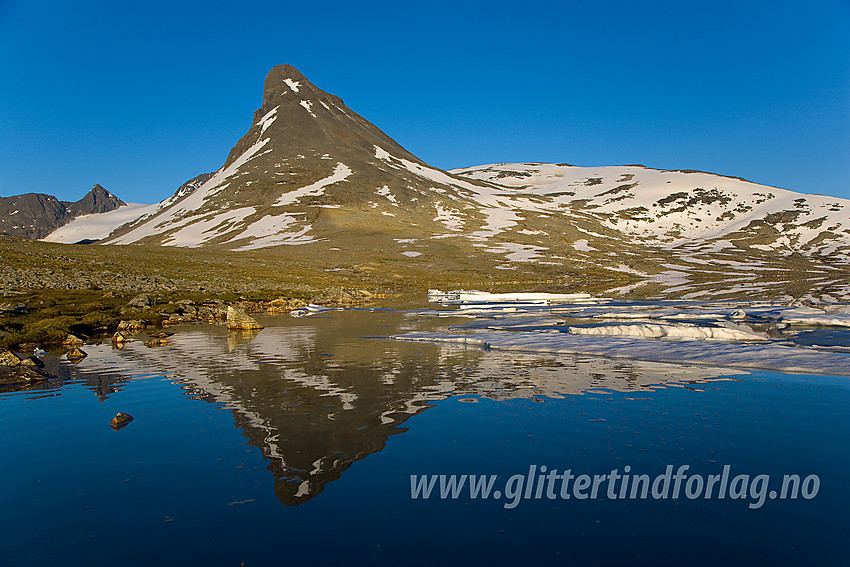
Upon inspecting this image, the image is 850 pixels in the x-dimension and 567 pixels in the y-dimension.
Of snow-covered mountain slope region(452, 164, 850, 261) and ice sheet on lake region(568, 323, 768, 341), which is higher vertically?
snow-covered mountain slope region(452, 164, 850, 261)

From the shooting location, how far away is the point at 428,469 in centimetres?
779

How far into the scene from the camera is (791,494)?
6895 mm

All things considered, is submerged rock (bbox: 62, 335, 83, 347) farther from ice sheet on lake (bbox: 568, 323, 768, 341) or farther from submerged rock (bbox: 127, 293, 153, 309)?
ice sheet on lake (bbox: 568, 323, 768, 341)

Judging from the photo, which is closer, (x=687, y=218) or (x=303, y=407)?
(x=303, y=407)

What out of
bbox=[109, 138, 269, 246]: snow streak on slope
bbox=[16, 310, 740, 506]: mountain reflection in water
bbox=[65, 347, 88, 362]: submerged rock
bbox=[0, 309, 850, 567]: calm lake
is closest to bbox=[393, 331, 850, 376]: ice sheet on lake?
bbox=[16, 310, 740, 506]: mountain reflection in water

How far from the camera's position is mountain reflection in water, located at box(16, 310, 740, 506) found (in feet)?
29.0

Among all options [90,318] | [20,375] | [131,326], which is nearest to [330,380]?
[20,375]

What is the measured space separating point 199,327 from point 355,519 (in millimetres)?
26948

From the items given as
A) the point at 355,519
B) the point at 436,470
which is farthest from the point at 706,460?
the point at 355,519

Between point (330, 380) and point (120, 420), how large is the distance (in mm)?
5266

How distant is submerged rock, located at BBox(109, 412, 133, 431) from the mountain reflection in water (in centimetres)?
191

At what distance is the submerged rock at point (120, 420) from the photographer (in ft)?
33.5

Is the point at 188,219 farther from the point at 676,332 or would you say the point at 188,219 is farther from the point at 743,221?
the point at 743,221

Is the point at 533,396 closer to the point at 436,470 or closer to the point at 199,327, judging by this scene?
the point at 436,470
